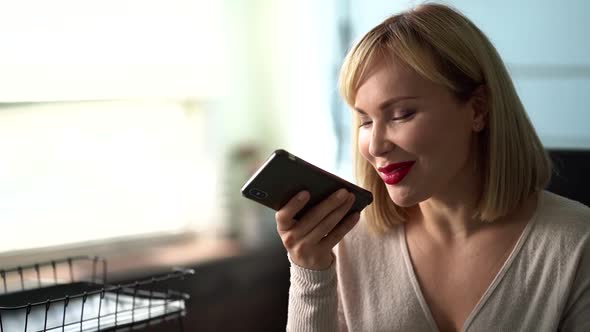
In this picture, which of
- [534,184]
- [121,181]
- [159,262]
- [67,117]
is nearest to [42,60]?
[67,117]

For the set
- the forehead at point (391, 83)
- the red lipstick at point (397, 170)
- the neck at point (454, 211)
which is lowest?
the neck at point (454, 211)

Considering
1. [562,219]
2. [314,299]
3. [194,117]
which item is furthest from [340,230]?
[194,117]

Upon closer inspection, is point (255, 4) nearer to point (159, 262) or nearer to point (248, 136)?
point (248, 136)

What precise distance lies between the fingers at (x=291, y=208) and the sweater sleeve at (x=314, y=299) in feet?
0.38

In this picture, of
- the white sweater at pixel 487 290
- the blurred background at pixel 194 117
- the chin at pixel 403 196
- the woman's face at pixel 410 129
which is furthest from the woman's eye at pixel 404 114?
the blurred background at pixel 194 117

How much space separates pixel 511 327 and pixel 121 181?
3.56 ft

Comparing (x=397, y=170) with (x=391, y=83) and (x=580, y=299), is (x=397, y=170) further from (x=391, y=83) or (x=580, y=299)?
(x=580, y=299)

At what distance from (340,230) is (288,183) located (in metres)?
0.14

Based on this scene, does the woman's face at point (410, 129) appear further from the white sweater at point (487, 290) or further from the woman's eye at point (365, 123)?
the white sweater at point (487, 290)

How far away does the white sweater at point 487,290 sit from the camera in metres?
1.15

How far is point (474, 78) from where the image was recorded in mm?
1175

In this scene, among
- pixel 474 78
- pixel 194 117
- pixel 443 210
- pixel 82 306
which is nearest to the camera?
pixel 82 306

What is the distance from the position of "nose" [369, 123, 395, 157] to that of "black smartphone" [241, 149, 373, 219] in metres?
0.07

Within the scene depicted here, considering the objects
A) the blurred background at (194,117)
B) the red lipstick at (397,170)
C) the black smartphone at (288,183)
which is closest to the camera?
the black smartphone at (288,183)
